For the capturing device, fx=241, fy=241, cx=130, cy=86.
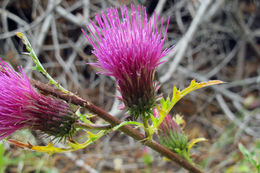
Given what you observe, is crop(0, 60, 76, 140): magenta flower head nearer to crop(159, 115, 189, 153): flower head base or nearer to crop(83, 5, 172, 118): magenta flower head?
crop(83, 5, 172, 118): magenta flower head

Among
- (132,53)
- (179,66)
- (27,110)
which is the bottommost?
(27,110)

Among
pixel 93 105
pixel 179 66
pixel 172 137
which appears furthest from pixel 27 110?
pixel 179 66

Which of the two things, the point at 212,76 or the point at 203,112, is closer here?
the point at 203,112

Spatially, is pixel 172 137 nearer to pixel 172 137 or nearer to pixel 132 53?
pixel 172 137

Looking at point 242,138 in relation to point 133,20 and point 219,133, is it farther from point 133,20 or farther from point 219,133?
point 133,20

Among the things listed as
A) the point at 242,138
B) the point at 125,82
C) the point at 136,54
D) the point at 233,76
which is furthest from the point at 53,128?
the point at 233,76

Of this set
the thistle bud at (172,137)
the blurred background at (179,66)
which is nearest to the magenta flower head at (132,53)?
the thistle bud at (172,137)

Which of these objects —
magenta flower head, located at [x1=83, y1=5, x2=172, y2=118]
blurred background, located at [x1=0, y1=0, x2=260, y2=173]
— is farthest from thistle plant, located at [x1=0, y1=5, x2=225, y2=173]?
blurred background, located at [x1=0, y1=0, x2=260, y2=173]
